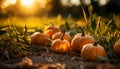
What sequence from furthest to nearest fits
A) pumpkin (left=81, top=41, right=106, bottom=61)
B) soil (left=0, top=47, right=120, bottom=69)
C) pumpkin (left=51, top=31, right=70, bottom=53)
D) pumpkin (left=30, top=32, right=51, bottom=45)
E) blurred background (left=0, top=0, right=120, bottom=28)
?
blurred background (left=0, top=0, right=120, bottom=28) < pumpkin (left=30, top=32, right=51, bottom=45) < pumpkin (left=51, top=31, right=70, bottom=53) < pumpkin (left=81, top=41, right=106, bottom=61) < soil (left=0, top=47, right=120, bottom=69)

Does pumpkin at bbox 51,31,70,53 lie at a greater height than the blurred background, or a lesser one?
lesser

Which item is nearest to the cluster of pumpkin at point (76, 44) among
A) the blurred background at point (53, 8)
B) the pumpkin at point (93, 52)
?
the pumpkin at point (93, 52)

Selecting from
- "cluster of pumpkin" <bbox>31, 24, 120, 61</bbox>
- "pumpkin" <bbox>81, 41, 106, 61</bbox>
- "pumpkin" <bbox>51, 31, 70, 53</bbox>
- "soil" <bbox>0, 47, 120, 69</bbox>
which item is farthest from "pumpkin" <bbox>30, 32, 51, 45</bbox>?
"pumpkin" <bbox>81, 41, 106, 61</bbox>

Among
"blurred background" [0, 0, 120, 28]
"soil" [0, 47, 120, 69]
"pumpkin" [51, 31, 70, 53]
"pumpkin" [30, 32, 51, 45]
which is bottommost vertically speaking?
"soil" [0, 47, 120, 69]

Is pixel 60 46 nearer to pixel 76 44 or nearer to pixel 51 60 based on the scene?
pixel 76 44

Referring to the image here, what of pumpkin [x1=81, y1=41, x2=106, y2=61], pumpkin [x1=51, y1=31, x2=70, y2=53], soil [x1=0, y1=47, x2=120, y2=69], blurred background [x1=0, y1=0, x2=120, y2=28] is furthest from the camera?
blurred background [x1=0, y1=0, x2=120, y2=28]

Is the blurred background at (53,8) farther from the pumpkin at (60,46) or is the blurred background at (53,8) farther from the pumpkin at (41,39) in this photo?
the pumpkin at (60,46)

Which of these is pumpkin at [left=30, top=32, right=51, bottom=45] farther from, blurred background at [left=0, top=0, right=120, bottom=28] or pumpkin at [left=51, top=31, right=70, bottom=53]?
blurred background at [left=0, top=0, right=120, bottom=28]

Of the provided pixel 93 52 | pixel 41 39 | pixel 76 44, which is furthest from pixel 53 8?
pixel 93 52

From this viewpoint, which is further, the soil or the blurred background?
the blurred background
